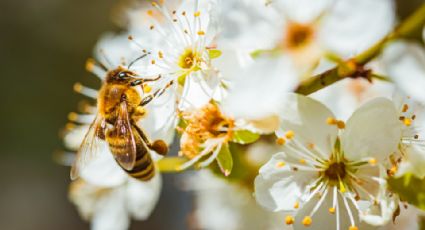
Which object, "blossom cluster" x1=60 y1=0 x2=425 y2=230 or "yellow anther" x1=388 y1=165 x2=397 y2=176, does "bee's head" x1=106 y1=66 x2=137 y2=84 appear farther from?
"yellow anther" x1=388 y1=165 x2=397 y2=176

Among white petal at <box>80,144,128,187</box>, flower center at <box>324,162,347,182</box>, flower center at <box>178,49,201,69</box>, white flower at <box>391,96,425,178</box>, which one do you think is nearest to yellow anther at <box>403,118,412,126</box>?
white flower at <box>391,96,425,178</box>

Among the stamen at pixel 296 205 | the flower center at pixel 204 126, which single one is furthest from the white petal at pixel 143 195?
the stamen at pixel 296 205

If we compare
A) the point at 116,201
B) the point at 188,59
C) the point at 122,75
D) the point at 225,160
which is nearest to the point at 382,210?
the point at 225,160

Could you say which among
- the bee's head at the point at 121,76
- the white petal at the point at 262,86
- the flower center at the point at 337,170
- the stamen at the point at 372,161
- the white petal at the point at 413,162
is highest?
the white petal at the point at 262,86

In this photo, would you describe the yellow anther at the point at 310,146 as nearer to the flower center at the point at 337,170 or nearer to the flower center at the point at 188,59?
the flower center at the point at 337,170

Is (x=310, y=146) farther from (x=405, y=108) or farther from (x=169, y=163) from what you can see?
(x=169, y=163)

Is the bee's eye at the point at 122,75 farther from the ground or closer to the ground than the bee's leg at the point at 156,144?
farther from the ground

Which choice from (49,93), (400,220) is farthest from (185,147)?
(49,93)
